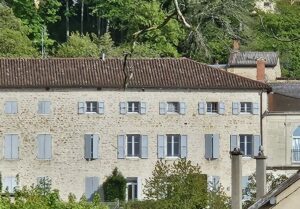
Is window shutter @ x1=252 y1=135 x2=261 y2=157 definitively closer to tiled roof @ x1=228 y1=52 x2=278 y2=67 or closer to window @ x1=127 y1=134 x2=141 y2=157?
window @ x1=127 y1=134 x2=141 y2=157

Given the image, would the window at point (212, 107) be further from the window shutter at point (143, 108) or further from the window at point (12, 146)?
the window at point (12, 146)

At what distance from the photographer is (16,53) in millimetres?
70062

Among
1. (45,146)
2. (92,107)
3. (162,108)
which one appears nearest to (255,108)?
(162,108)

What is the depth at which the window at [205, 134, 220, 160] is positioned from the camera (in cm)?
5825

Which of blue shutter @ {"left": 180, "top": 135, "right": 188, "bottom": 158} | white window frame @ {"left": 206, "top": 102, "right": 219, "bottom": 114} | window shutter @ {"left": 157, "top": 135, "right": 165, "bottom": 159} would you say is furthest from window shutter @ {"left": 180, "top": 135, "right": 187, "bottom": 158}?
white window frame @ {"left": 206, "top": 102, "right": 219, "bottom": 114}

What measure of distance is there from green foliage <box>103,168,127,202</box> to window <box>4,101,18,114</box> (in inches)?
190

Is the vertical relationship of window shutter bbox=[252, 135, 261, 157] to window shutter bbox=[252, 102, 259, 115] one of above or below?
below

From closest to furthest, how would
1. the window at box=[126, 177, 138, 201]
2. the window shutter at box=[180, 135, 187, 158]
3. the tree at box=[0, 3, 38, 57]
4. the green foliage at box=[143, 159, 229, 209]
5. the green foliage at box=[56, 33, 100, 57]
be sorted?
the green foliage at box=[143, 159, 229, 209]
the window at box=[126, 177, 138, 201]
the window shutter at box=[180, 135, 187, 158]
the tree at box=[0, 3, 38, 57]
the green foliage at box=[56, 33, 100, 57]

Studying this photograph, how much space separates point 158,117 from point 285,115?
5625 millimetres

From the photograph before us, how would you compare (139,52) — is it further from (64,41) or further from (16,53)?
(64,41)

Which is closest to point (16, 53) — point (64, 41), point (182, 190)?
point (64, 41)

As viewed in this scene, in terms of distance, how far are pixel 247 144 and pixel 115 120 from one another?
595 centimetres

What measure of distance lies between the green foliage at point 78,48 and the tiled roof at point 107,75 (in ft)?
41.2

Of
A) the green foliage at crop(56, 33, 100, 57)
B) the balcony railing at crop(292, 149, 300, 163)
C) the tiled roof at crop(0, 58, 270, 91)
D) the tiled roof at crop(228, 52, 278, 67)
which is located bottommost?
the balcony railing at crop(292, 149, 300, 163)
